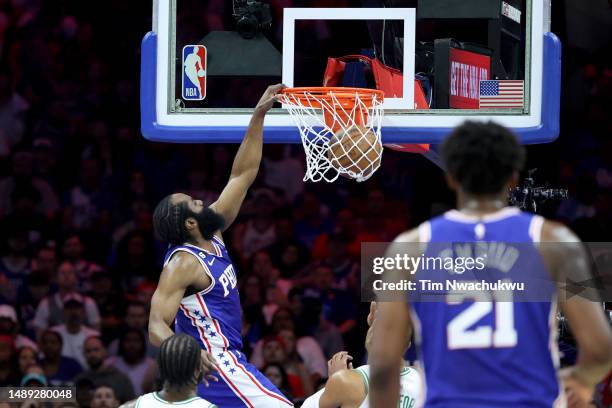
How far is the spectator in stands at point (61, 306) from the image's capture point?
928 cm

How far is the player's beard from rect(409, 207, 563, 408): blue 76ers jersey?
2.63 m

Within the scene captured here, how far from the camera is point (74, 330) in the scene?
29.9ft

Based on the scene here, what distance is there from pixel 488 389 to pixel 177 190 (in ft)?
24.8

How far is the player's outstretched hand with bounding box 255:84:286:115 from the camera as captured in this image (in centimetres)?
608

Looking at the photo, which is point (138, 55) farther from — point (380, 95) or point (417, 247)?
point (417, 247)

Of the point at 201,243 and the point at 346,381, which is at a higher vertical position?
the point at 201,243

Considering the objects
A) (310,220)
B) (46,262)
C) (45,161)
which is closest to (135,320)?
(46,262)

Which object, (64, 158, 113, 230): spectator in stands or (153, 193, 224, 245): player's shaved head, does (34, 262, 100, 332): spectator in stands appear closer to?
(64, 158, 113, 230): spectator in stands

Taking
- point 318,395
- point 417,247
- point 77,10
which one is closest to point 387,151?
point 77,10

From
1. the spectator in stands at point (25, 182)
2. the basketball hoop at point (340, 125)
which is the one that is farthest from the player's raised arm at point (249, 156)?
the spectator in stands at point (25, 182)

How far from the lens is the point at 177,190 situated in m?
10.5

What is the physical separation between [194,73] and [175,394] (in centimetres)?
248

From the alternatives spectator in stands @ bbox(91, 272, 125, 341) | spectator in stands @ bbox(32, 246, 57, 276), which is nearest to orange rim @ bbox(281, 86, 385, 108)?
spectator in stands @ bbox(91, 272, 125, 341)

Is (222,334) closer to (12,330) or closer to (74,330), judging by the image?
(74,330)
